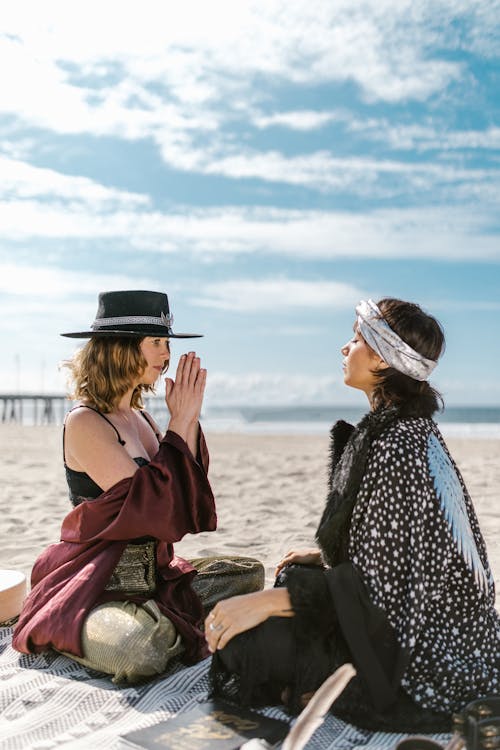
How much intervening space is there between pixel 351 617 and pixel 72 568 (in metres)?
1.61

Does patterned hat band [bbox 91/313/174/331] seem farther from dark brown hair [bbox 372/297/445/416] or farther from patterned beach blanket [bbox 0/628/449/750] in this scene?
patterned beach blanket [bbox 0/628/449/750]

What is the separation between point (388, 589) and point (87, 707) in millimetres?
1413

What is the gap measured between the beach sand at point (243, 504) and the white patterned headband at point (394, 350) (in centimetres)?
279

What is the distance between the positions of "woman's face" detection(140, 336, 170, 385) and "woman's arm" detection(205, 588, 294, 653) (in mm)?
1447

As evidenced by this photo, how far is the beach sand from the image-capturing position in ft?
20.9

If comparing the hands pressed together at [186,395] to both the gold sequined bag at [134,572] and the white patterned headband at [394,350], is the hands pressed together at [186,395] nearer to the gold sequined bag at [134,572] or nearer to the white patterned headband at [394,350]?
the gold sequined bag at [134,572]

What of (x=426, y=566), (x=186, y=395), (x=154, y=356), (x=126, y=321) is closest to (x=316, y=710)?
(x=426, y=566)

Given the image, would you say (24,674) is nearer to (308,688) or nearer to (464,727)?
(308,688)

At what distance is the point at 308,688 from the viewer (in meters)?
2.82

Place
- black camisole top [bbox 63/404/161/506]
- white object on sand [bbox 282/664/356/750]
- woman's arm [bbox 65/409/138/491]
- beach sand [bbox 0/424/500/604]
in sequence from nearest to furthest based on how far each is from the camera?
white object on sand [bbox 282/664/356/750], woman's arm [bbox 65/409/138/491], black camisole top [bbox 63/404/161/506], beach sand [bbox 0/424/500/604]

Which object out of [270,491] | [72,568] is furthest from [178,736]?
[270,491]

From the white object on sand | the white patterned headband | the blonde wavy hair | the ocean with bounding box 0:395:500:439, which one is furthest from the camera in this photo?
the ocean with bounding box 0:395:500:439

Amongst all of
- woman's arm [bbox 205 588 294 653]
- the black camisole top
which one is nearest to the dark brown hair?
woman's arm [bbox 205 588 294 653]

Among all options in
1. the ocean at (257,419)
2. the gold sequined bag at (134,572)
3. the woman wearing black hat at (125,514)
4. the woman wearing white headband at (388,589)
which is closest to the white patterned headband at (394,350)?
the woman wearing white headband at (388,589)
